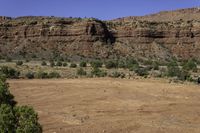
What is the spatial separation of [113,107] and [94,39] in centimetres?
5643

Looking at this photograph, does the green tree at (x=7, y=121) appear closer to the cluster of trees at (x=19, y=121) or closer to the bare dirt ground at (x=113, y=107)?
the cluster of trees at (x=19, y=121)

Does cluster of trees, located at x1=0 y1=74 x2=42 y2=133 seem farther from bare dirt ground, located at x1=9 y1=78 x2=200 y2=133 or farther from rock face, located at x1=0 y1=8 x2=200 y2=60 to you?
rock face, located at x1=0 y1=8 x2=200 y2=60

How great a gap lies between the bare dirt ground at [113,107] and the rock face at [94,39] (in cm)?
4411

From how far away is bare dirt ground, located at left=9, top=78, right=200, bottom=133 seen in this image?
725 inches

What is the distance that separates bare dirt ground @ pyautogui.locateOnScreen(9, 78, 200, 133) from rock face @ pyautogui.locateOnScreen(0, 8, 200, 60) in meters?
44.1

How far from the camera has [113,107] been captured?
23.1 metres

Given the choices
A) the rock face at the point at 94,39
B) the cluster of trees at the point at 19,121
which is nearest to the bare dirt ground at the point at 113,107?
the cluster of trees at the point at 19,121

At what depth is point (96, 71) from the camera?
4550 cm

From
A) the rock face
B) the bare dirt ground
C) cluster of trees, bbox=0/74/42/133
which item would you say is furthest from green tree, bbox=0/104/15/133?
the rock face

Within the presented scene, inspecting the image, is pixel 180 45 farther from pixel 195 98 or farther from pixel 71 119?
pixel 71 119

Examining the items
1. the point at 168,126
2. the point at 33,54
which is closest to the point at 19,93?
the point at 168,126

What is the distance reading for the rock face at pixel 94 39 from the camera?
78.0 meters

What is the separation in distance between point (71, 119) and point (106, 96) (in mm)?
7278

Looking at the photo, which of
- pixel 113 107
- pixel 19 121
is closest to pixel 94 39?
pixel 113 107
